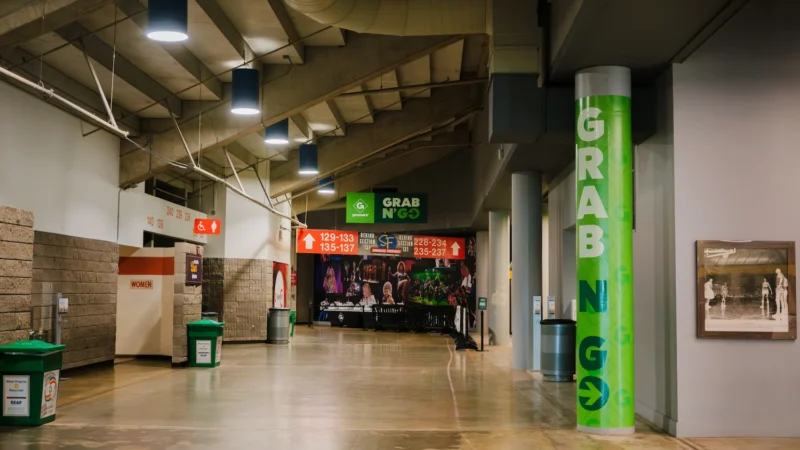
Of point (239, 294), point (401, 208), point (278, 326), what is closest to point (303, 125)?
point (401, 208)

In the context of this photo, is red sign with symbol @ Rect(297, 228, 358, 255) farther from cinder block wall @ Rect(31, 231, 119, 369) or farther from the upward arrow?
cinder block wall @ Rect(31, 231, 119, 369)

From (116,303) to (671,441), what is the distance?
464 inches

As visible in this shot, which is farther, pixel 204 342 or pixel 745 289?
pixel 204 342

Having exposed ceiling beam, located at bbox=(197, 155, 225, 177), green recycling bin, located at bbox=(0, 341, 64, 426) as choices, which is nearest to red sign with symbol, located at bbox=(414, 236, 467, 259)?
exposed ceiling beam, located at bbox=(197, 155, 225, 177)

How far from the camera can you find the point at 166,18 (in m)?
9.30

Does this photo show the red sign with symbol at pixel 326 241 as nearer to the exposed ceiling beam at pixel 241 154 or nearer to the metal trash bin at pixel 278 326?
the metal trash bin at pixel 278 326

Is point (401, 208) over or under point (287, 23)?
under

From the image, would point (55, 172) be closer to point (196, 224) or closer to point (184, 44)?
point (184, 44)

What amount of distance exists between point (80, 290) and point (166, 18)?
6.72 metres

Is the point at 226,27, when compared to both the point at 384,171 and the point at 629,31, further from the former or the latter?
the point at 384,171

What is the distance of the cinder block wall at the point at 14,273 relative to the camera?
9.97 meters

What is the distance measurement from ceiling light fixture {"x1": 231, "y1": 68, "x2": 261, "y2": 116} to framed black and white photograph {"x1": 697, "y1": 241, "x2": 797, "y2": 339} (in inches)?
327

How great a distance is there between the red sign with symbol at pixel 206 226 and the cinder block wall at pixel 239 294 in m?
1.97

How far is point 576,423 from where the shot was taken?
8.70 meters
